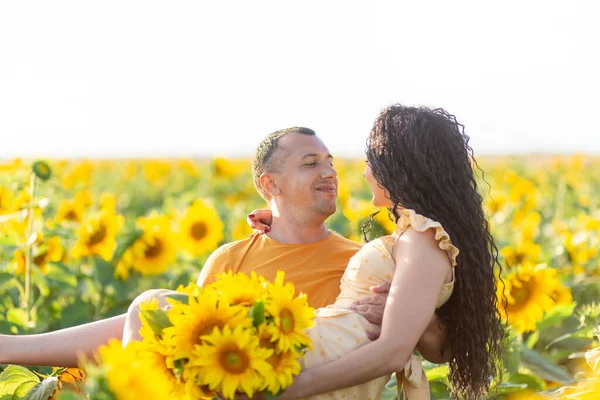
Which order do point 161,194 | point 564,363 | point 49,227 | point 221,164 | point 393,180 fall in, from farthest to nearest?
point 161,194, point 221,164, point 49,227, point 564,363, point 393,180

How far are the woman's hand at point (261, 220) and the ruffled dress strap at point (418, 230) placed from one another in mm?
914

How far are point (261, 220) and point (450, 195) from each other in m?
1.03

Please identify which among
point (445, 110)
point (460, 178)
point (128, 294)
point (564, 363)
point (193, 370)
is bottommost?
point (564, 363)

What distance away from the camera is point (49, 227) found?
4.76 metres

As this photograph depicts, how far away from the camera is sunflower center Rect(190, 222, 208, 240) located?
5.29m

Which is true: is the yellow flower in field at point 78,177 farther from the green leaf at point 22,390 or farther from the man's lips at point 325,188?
the green leaf at point 22,390

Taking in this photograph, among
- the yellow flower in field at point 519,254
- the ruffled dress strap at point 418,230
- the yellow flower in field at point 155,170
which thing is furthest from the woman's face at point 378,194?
the yellow flower in field at point 155,170

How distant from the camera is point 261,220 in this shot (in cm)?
354

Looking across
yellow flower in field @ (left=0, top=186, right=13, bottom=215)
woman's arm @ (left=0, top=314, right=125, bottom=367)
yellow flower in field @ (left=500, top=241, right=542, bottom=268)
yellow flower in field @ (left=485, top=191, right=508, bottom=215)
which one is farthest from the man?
yellow flower in field @ (left=485, top=191, right=508, bottom=215)

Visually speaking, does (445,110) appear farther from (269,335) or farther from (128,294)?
(128,294)

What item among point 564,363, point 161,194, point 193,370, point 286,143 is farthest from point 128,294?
point 161,194

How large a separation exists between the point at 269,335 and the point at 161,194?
10817 mm

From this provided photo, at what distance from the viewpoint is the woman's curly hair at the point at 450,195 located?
8.82 feet

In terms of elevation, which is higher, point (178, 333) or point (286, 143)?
point (286, 143)
